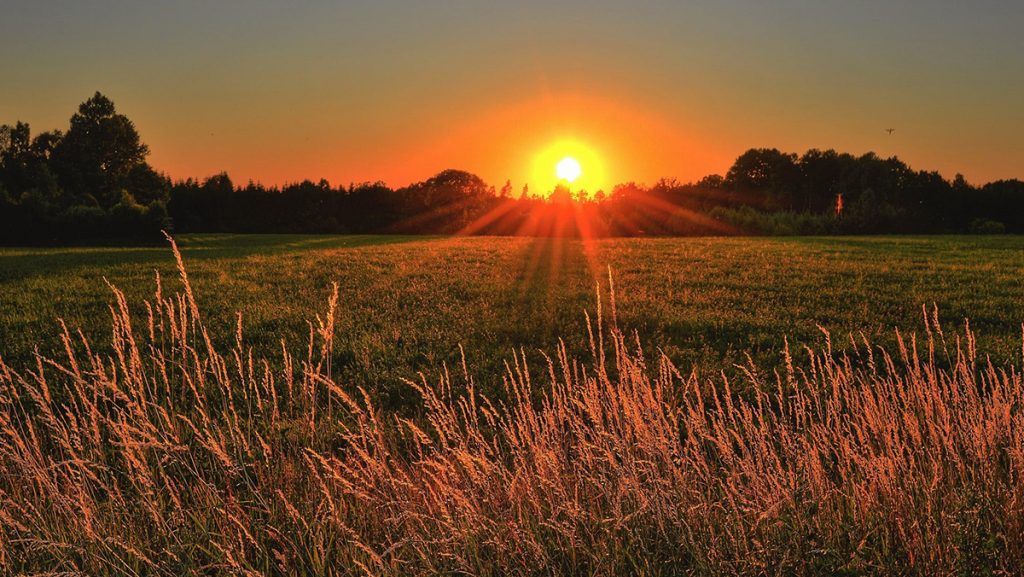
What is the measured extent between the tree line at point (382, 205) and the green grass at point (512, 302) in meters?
24.0

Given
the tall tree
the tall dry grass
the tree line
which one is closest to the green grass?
the tall dry grass

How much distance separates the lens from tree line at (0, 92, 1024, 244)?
37719 mm

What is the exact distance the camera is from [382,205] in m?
61.1

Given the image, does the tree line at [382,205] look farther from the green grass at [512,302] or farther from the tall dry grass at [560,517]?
the tall dry grass at [560,517]

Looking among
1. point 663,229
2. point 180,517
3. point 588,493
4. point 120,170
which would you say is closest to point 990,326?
point 588,493

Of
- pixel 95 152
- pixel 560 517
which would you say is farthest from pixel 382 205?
pixel 560 517

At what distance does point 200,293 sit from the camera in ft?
38.7

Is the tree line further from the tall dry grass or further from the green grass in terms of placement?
the tall dry grass

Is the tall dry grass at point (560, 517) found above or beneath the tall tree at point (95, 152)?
beneath

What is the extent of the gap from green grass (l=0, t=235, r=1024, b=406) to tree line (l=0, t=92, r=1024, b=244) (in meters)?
24.0

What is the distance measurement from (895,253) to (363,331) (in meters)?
20.2

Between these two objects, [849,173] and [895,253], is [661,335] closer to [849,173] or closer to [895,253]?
[895,253]

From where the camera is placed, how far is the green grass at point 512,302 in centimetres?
765

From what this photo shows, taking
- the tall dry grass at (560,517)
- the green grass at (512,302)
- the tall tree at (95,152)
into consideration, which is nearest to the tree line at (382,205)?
the tall tree at (95,152)
